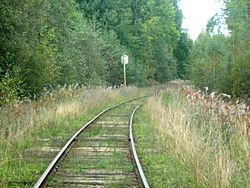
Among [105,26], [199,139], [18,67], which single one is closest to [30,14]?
[18,67]

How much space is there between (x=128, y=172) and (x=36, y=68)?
37.8 feet

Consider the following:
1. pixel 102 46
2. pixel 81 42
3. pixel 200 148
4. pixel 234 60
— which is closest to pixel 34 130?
pixel 200 148

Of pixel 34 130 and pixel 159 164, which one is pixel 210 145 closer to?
pixel 159 164

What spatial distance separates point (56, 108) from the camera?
64.1 ft

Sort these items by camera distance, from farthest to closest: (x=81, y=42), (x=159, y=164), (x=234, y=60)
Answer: (x=81, y=42), (x=234, y=60), (x=159, y=164)

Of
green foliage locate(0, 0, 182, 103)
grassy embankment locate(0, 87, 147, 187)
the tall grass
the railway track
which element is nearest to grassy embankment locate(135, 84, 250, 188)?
the tall grass

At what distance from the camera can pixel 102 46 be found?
45.4 metres

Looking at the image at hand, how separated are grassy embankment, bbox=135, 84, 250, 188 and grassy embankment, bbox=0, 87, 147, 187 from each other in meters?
2.39

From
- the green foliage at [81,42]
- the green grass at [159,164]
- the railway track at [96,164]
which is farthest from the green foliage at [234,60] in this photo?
the railway track at [96,164]

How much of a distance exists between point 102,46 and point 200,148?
35461mm

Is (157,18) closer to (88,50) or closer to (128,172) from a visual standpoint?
(88,50)

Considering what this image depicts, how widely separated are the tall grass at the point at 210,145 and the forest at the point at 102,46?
578cm

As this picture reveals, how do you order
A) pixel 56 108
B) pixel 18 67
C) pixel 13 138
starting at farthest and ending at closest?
pixel 56 108, pixel 18 67, pixel 13 138

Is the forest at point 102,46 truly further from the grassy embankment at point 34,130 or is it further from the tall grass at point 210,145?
the tall grass at point 210,145
